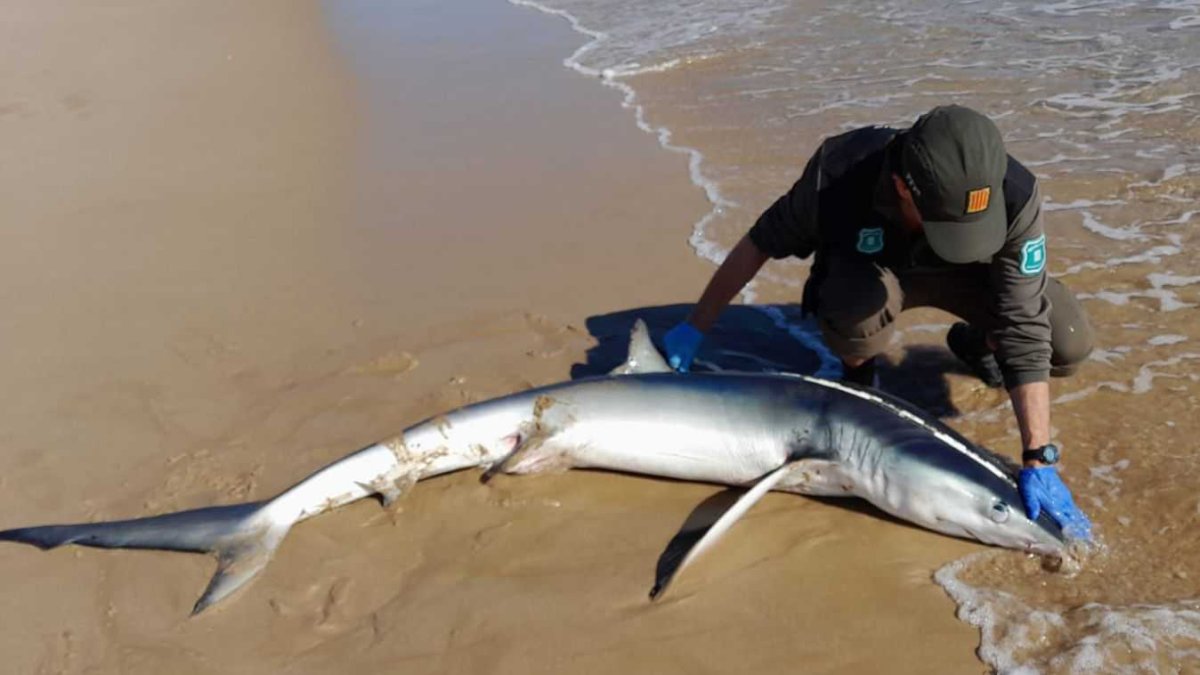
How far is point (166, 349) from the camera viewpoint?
218 inches

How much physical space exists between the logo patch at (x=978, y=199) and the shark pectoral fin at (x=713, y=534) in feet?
3.91

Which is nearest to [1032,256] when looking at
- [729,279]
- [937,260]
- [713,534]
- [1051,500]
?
[937,260]

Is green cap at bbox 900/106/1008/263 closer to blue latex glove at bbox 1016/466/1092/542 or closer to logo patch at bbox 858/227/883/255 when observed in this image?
logo patch at bbox 858/227/883/255

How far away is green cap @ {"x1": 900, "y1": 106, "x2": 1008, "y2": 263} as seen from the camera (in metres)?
3.62

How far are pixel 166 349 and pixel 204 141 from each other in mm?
3907

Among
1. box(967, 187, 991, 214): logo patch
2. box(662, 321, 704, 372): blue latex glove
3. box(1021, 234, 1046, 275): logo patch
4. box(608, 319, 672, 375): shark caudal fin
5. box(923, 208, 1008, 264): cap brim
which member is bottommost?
box(662, 321, 704, 372): blue latex glove

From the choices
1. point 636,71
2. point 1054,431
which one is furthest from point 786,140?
point 1054,431

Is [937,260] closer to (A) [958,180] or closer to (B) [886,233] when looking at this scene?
(B) [886,233]

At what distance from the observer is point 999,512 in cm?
370

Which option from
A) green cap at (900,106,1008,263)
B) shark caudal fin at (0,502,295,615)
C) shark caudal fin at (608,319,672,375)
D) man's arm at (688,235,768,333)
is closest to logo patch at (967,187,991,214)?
green cap at (900,106,1008,263)

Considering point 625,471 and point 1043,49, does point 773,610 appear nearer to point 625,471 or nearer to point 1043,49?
point 625,471

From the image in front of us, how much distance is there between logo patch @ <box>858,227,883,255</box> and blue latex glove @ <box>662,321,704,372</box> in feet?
2.83

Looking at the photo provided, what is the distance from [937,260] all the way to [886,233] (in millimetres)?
257

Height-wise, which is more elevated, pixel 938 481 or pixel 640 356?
pixel 640 356
